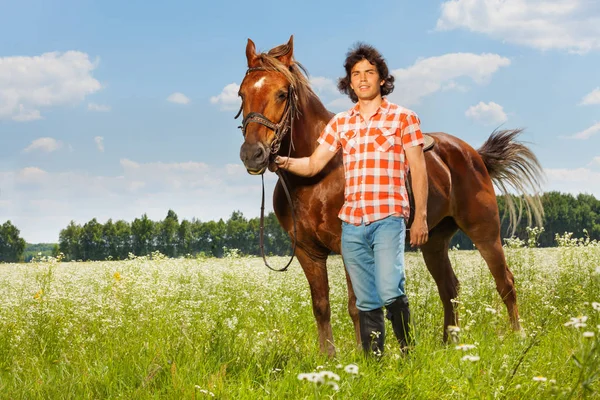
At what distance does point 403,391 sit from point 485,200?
13.1ft

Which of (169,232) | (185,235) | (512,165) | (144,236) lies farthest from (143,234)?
(512,165)

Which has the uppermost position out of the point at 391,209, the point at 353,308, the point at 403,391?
the point at 391,209

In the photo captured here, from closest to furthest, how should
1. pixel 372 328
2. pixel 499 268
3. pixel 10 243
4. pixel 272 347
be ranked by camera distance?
pixel 372 328 < pixel 272 347 < pixel 499 268 < pixel 10 243

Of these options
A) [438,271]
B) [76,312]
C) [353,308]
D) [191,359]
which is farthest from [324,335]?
[76,312]

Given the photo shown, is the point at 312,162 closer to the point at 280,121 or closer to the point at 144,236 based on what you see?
the point at 280,121

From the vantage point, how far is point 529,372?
409 cm

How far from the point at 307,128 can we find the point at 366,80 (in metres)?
0.86

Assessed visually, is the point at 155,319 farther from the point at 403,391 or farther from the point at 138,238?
the point at 138,238

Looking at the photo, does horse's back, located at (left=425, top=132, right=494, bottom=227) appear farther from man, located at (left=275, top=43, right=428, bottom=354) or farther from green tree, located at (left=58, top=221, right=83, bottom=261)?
green tree, located at (left=58, top=221, right=83, bottom=261)

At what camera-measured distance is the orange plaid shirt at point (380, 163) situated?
13.3 feet

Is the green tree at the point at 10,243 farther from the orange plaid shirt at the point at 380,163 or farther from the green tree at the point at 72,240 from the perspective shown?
the orange plaid shirt at the point at 380,163

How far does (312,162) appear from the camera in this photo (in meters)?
4.58

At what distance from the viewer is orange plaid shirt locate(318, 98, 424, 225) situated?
4039 millimetres

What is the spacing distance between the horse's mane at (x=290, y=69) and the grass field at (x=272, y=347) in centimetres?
205
